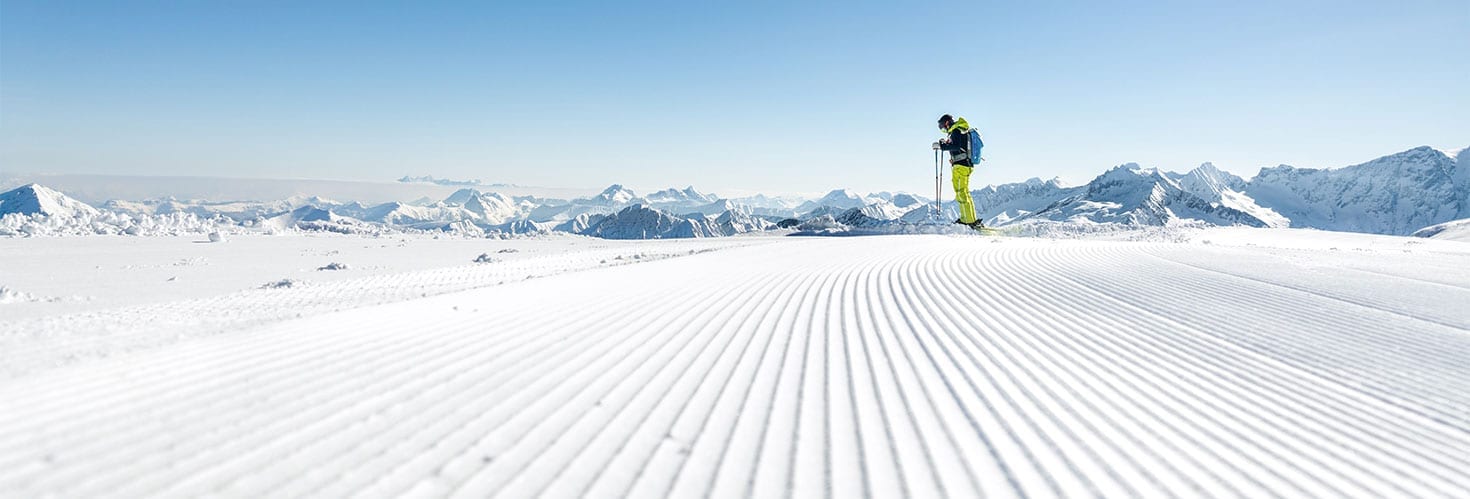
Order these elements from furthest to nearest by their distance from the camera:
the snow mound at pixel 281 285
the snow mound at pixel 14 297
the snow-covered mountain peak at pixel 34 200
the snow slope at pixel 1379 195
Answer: the snow slope at pixel 1379 195
the snow-covered mountain peak at pixel 34 200
the snow mound at pixel 281 285
the snow mound at pixel 14 297

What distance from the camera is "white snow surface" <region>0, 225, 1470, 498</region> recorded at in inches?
118

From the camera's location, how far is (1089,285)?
10039mm

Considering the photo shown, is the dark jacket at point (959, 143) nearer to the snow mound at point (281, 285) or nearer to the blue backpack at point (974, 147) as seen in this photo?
the blue backpack at point (974, 147)

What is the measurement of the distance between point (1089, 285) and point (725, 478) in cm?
927

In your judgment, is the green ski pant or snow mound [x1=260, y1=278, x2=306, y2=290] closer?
snow mound [x1=260, y1=278, x2=306, y2=290]

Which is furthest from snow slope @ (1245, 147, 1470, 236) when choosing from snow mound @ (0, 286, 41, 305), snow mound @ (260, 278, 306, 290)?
snow mound @ (0, 286, 41, 305)

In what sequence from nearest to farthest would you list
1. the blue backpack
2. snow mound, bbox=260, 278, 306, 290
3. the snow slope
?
snow mound, bbox=260, 278, 306, 290 < the blue backpack < the snow slope

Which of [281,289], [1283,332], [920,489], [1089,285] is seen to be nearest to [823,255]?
[1089,285]

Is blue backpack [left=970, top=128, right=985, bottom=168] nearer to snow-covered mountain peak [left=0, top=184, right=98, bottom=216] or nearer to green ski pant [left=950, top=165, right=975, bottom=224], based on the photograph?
green ski pant [left=950, top=165, right=975, bottom=224]

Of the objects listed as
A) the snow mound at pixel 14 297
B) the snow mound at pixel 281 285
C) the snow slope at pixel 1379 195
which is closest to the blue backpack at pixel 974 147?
the snow mound at pixel 281 285

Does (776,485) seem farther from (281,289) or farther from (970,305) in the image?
(281,289)

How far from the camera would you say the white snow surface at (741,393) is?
118 inches

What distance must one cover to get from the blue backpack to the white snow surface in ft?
29.5

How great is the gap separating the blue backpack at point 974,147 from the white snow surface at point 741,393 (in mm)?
8986
